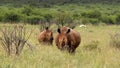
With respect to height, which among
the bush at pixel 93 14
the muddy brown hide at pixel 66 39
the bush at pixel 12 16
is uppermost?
the muddy brown hide at pixel 66 39

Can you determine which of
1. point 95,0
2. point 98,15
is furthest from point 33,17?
point 95,0

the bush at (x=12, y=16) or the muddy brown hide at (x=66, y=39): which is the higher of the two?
the muddy brown hide at (x=66, y=39)

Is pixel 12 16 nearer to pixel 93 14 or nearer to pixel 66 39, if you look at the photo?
pixel 93 14

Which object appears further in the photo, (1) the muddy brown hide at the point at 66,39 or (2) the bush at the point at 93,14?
(2) the bush at the point at 93,14

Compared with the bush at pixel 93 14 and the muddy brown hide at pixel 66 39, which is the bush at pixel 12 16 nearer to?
the bush at pixel 93 14

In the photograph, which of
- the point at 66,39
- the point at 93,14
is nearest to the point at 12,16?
the point at 93,14

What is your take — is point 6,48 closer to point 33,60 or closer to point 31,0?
point 33,60

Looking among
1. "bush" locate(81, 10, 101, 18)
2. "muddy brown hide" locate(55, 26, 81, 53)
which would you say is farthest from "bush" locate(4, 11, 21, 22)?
"muddy brown hide" locate(55, 26, 81, 53)

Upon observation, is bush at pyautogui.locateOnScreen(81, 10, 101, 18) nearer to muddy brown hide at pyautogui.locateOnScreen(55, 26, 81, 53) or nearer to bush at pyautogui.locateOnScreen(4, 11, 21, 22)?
bush at pyautogui.locateOnScreen(4, 11, 21, 22)

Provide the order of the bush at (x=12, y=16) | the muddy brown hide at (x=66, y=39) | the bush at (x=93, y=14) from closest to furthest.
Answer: the muddy brown hide at (x=66, y=39) < the bush at (x=12, y=16) < the bush at (x=93, y=14)

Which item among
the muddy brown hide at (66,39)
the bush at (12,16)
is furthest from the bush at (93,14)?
the muddy brown hide at (66,39)

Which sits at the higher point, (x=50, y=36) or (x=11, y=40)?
(x=11, y=40)

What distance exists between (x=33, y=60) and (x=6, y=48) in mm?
1783

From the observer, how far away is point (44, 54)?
11633 mm
